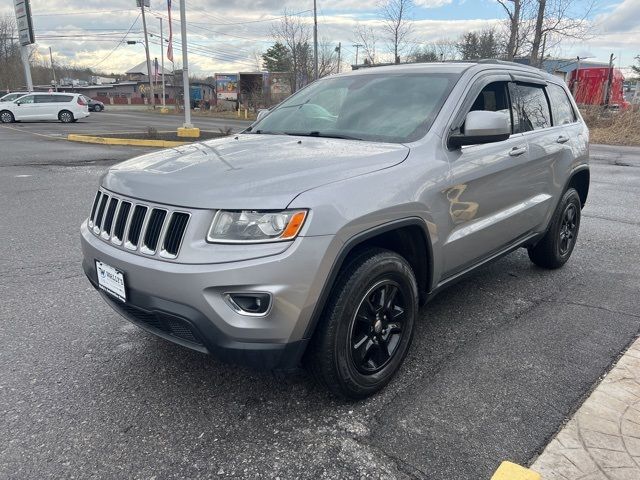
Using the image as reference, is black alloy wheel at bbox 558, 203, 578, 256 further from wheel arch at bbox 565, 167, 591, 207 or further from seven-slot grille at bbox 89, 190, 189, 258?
seven-slot grille at bbox 89, 190, 189, 258

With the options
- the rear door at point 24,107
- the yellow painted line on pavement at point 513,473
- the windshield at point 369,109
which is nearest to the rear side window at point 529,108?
the windshield at point 369,109

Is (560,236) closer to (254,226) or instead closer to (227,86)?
(254,226)

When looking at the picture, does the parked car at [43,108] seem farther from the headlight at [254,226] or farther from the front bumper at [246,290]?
the headlight at [254,226]

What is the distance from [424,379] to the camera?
9.67ft

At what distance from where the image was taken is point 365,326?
8.78 ft

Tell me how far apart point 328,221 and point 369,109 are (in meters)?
1.46

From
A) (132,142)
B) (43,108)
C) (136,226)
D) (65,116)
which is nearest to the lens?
(136,226)

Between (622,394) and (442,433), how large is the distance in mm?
1112

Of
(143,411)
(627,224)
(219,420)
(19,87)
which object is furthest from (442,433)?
(19,87)

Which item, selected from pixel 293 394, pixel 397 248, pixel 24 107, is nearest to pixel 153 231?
pixel 293 394

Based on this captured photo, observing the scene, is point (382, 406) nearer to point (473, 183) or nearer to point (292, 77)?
point (473, 183)

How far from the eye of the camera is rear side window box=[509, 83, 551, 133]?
12.9ft

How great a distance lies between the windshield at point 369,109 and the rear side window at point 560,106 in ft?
5.52

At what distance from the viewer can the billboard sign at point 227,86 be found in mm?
46906
